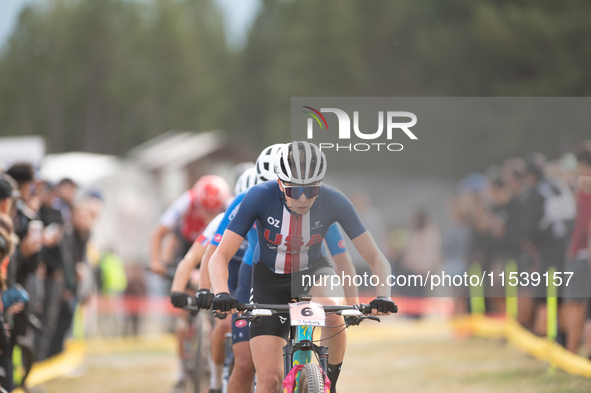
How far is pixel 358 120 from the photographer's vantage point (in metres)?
5.54

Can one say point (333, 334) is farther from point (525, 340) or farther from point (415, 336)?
point (415, 336)

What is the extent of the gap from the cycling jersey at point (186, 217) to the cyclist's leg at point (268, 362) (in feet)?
12.0

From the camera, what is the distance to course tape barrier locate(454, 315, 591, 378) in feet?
26.8

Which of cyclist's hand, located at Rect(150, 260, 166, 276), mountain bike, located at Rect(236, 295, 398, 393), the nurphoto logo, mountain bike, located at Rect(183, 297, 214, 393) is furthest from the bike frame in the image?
cyclist's hand, located at Rect(150, 260, 166, 276)

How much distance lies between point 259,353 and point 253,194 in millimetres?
978

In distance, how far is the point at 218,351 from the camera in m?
6.55

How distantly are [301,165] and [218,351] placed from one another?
2.63m

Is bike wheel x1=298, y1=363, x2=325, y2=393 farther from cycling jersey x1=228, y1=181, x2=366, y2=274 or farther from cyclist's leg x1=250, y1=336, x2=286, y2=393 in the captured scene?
cycling jersey x1=228, y1=181, x2=366, y2=274

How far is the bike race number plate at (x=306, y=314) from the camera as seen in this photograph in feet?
14.0

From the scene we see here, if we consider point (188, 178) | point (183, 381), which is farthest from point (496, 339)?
point (188, 178)

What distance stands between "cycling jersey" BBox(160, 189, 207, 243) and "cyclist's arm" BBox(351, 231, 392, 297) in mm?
3754

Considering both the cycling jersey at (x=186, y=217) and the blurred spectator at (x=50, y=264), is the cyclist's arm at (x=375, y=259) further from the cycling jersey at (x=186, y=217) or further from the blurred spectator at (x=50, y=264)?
the blurred spectator at (x=50, y=264)

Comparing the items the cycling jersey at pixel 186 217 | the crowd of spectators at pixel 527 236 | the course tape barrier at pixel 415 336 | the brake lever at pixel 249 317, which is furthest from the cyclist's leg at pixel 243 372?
the course tape barrier at pixel 415 336

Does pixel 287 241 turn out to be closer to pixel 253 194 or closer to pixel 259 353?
pixel 253 194
